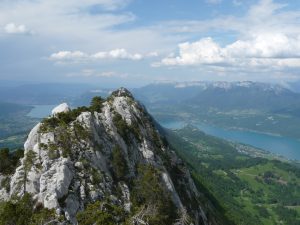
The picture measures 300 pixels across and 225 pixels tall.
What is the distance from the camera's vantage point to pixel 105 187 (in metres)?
50.6

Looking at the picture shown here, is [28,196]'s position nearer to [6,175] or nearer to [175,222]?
[6,175]

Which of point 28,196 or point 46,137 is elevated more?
point 46,137

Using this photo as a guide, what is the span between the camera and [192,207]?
74.8 meters

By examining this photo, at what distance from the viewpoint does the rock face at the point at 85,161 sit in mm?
45531

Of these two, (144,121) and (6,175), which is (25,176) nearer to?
(6,175)

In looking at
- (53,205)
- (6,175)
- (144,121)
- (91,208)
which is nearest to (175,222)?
(91,208)

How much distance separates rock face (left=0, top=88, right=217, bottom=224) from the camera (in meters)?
45.5

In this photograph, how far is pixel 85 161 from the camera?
51.5m

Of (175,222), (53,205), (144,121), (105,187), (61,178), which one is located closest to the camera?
(53,205)

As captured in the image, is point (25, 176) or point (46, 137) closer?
point (25, 176)

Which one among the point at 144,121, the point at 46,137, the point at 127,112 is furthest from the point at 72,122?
the point at 144,121

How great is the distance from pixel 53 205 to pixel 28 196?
3845 mm

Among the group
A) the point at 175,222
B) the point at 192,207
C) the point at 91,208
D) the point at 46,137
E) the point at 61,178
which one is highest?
the point at 46,137

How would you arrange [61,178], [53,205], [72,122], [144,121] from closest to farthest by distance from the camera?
[53,205] < [61,178] < [72,122] < [144,121]
